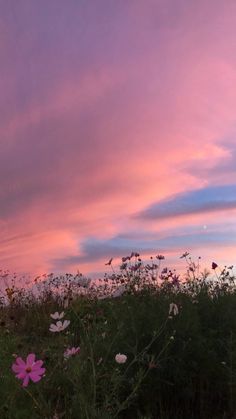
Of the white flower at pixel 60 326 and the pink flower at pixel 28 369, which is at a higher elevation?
the white flower at pixel 60 326

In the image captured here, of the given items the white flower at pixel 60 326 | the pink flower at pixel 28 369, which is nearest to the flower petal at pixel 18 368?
the pink flower at pixel 28 369

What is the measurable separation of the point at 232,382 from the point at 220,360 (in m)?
0.31

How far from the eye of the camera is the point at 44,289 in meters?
12.6

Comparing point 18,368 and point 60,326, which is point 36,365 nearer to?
point 18,368

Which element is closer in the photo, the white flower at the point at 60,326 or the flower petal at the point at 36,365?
the flower petal at the point at 36,365

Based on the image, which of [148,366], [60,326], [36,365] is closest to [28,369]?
[36,365]

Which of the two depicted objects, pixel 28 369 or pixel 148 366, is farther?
pixel 148 366

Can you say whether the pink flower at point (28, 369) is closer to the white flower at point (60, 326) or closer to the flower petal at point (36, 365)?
the flower petal at point (36, 365)

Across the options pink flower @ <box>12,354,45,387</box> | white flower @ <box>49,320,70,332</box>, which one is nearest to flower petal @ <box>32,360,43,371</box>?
pink flower @ <box>12,354,45,387</box>

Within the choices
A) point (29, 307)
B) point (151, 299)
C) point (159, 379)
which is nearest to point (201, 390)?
point (159, 379)

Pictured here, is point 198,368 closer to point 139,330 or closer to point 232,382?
point 232,382

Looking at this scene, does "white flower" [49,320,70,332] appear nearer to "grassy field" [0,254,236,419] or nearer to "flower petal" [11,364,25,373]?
"grassy field" [0,254,236,419]

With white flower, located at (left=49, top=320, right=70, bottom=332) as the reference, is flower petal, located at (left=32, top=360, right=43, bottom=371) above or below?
below

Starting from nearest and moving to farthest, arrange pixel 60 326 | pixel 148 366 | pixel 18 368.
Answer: pixel 18 368
pixel 60 326
pixel 148 366
